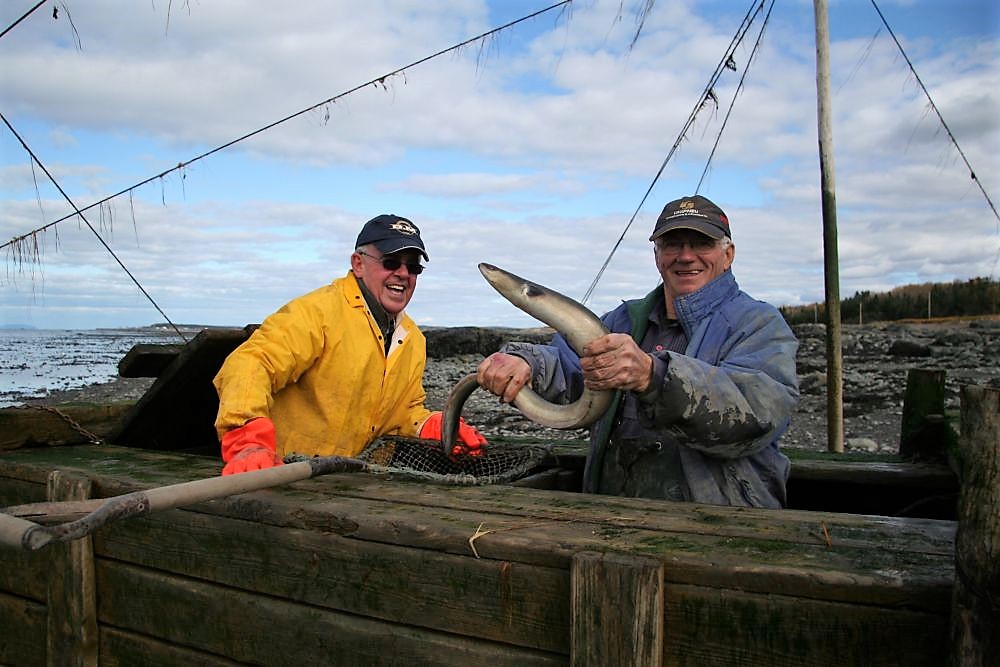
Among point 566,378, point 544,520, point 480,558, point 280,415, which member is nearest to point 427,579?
point 480,558

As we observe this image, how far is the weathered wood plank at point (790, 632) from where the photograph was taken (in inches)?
78.6

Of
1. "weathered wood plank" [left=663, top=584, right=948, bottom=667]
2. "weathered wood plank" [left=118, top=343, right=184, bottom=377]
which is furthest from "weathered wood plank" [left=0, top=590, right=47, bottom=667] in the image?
"weathered wood plank" [left=663, top=584, right=948, bottom=667]

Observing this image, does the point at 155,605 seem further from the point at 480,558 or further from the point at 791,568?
the point at 791,568

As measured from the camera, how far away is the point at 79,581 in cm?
357

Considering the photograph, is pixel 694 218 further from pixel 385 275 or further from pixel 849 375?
pixel 849 375

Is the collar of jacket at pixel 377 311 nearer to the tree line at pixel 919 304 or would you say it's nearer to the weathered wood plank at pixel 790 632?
the weathered wood plank at pixel 790 632

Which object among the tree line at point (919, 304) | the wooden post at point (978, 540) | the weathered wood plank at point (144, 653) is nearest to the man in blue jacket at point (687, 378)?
the wooden post at point (978, 540)

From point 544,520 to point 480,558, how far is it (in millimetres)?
300

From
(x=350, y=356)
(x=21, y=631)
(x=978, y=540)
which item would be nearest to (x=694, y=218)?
(x=350, y=356)

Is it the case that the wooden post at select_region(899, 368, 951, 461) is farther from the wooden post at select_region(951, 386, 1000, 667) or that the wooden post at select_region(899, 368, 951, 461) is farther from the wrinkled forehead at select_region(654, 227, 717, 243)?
the wooden post at select_region(951, 386, 1000, 667)

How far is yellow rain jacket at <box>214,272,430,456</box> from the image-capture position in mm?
4246

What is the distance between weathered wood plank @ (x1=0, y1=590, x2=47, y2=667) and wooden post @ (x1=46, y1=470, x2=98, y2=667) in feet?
0.46

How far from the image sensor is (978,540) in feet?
5.96

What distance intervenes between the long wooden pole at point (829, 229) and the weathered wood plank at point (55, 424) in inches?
264
